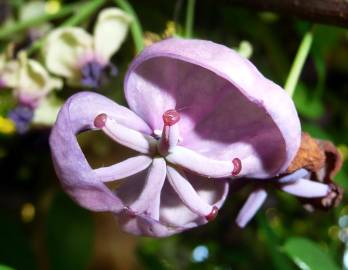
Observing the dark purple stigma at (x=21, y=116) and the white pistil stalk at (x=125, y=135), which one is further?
the dark purple stigma at (x=21, y=116)

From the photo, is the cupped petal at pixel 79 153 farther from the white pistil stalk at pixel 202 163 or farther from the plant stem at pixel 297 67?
the plant stem at pixel 297 67

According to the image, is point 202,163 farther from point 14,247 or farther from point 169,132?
point 14,247

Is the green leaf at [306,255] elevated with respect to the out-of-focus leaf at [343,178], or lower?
elevated

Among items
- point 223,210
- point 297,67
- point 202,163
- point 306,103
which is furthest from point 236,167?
point 223,210

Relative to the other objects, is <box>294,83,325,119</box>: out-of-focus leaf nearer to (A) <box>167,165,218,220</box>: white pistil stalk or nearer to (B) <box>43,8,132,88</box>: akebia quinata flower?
(B) <box>43,8,132,88</box>: akebia quinata flower

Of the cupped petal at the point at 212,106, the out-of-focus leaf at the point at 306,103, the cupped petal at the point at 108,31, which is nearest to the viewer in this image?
the cupped petal at the point at 212,106

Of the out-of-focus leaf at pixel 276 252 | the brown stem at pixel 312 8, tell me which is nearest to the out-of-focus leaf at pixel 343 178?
the out-of-focus leaf at pixel 276 252

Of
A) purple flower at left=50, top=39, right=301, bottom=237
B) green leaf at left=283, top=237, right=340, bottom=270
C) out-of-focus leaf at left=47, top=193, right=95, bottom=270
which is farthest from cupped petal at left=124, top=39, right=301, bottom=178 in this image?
out-of-focus leaf at left=47, top=193, right=95, bottom=270
